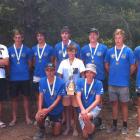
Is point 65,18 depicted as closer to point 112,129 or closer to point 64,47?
point 64,47

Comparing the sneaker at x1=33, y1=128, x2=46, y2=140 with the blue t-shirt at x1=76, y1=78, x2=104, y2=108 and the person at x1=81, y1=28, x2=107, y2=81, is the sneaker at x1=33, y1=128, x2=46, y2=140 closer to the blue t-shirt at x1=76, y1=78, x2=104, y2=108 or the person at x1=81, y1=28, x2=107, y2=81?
the blue t-shirt at x1=76, y1=78, x2=104, y2=108

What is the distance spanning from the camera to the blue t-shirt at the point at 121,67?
7.71 meters

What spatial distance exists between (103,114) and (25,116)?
1.93m

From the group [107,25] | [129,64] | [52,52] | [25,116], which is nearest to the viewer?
[129,64]

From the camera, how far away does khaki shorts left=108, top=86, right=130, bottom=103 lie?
7793 mm

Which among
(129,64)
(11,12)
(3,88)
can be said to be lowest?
(3,88)

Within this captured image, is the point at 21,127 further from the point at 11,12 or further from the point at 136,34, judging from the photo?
the point at 136,34

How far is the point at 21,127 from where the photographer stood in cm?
840

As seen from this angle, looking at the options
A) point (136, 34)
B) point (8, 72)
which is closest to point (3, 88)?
point (8, 72)

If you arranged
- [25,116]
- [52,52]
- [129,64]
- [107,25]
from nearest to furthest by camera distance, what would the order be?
[129,64] < [52,52] < [25,116] < [107,25]

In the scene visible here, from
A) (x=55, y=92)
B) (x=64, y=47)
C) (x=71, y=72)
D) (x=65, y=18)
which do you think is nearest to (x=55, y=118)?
(x=55, y=92)

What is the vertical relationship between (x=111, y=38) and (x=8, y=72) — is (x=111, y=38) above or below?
above

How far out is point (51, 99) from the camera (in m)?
7.80

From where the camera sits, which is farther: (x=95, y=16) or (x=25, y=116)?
(x=95, y=16)
